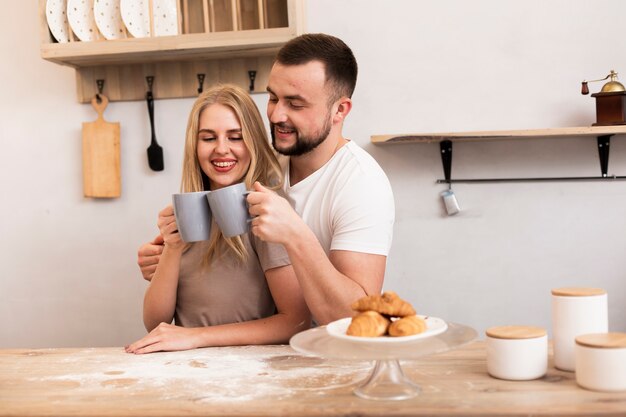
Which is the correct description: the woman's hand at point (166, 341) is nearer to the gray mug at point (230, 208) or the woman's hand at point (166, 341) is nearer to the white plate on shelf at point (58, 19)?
the gray mug at point (230, 208)

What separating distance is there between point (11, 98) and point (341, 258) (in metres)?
1.64

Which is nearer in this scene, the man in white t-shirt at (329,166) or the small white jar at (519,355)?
the small white jar at (519,355)

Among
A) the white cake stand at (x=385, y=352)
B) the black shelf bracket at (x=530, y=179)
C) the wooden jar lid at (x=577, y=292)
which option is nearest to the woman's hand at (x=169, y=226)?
the white cake stand at (x=385, y=352)

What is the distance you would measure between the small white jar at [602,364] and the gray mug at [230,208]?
0.61 m

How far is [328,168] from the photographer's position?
5.88ft

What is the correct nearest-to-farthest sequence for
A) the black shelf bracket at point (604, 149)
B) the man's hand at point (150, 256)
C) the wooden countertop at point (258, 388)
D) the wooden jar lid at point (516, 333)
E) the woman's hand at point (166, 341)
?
the wooden countertop at point (258, 388)
the wooden jar lid at point (516, 333)
the woman's hand at point (166, 341)
the man's hand at point (150, 256)
the black shelf bracket at point (604, 149)

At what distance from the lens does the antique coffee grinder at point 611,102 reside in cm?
222

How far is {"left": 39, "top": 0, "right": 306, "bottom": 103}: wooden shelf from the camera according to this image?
2.28 m

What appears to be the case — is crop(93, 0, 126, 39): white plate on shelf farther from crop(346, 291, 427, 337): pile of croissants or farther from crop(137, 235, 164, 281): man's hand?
crop(346, 291, 427, 337): pile of croissants

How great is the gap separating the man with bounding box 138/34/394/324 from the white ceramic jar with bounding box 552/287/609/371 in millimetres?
498

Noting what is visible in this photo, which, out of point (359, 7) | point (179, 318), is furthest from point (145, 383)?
point (359, 7)

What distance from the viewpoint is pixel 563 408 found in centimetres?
95

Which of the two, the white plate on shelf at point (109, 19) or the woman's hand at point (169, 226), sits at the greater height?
the white plate on shelf at point (109, 19)

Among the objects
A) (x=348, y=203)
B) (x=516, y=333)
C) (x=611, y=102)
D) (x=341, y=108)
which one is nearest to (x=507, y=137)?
(x=611, y=102)
